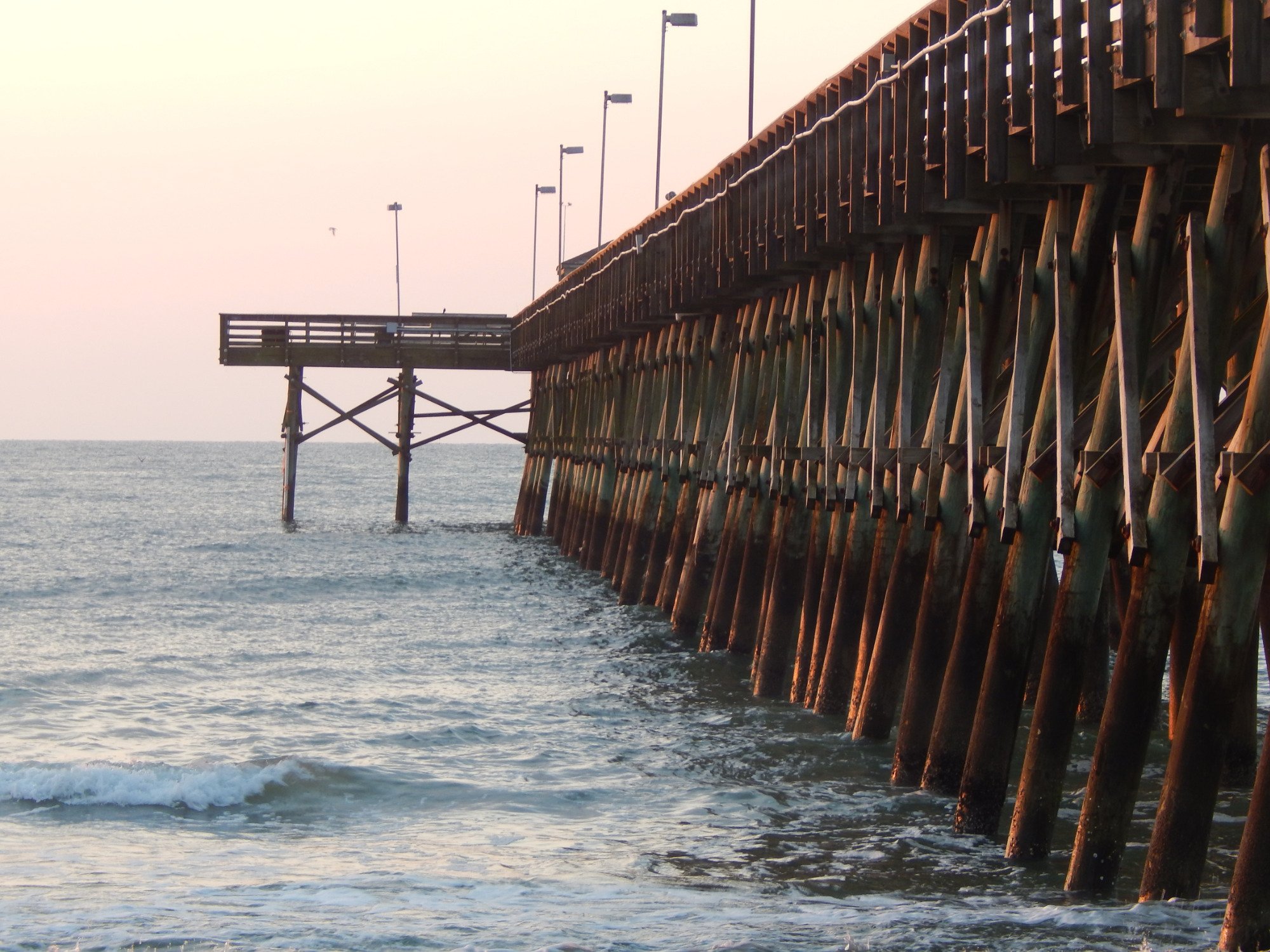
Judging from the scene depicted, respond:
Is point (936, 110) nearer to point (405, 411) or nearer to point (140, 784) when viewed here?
point (140, 784)

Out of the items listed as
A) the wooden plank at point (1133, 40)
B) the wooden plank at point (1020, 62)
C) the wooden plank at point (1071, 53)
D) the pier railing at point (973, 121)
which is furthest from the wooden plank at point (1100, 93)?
the wooden plank at point (1020, 62)

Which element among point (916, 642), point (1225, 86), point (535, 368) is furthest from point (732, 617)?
point (535, 368)

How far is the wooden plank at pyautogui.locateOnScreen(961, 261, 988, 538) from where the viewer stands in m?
9.45

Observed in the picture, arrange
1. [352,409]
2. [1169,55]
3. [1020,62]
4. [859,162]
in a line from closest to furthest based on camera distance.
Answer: [1169,55]
[1020,62]
[859,162]
[352,409]

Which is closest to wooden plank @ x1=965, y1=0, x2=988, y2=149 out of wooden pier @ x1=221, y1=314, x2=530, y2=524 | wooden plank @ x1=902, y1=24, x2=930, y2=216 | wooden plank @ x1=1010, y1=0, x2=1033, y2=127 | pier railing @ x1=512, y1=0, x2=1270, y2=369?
pier railing @ x1=512, y1=0, x2=1270, y2=369

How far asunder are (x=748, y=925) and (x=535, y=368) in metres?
32.7

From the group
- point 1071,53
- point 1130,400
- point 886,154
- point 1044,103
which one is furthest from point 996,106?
point 886,154

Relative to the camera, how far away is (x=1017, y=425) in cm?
902

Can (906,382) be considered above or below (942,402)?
above

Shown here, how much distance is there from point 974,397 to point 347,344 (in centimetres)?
3231

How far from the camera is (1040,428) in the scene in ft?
29.6

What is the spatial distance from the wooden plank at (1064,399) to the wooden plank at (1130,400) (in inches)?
11.5

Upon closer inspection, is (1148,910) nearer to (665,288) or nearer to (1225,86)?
(1225,86)

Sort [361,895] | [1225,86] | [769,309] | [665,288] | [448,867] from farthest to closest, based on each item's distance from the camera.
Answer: [665,288]
[769,309]
[448,867]
[361,895]
[1225,86]
